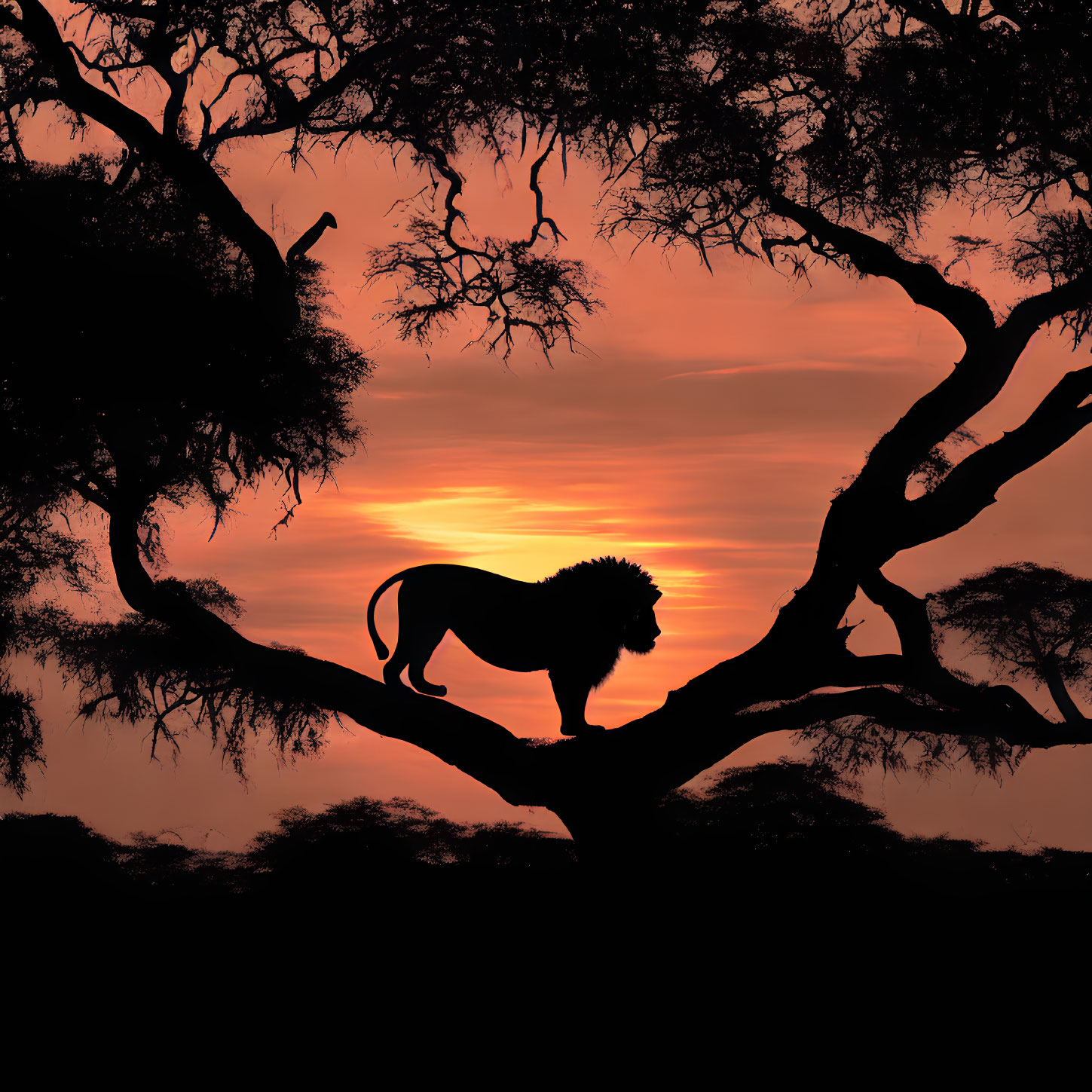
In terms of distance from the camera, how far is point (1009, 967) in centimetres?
685

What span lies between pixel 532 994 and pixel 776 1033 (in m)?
1.45

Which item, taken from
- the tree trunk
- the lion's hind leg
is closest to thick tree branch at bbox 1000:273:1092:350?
the tree trunk

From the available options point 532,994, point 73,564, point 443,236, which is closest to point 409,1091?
point 532,994

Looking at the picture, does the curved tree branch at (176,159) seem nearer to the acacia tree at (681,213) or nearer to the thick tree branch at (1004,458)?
the acacia tree at (681,213)

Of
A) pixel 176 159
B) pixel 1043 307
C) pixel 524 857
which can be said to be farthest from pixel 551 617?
pixel 176 159

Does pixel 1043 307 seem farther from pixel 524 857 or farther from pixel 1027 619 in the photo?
pixel 524 857

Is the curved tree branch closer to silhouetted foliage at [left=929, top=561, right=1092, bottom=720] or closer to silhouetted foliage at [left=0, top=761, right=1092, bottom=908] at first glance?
silhouetted foliage at [left=0, top=761, right=1092, bottom=908]

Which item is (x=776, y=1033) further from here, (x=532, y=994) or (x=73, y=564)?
(x=73, y=564)

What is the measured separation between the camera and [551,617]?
733 centimetres

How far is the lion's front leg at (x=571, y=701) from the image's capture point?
294 inches

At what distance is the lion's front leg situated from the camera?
7457mm

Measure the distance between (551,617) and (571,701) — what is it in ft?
2.10

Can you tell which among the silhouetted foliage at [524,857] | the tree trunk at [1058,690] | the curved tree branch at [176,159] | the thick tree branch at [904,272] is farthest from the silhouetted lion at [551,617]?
the tree trunk at [1058,690]

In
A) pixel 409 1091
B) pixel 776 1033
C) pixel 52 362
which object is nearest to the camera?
pixel 409 1091
